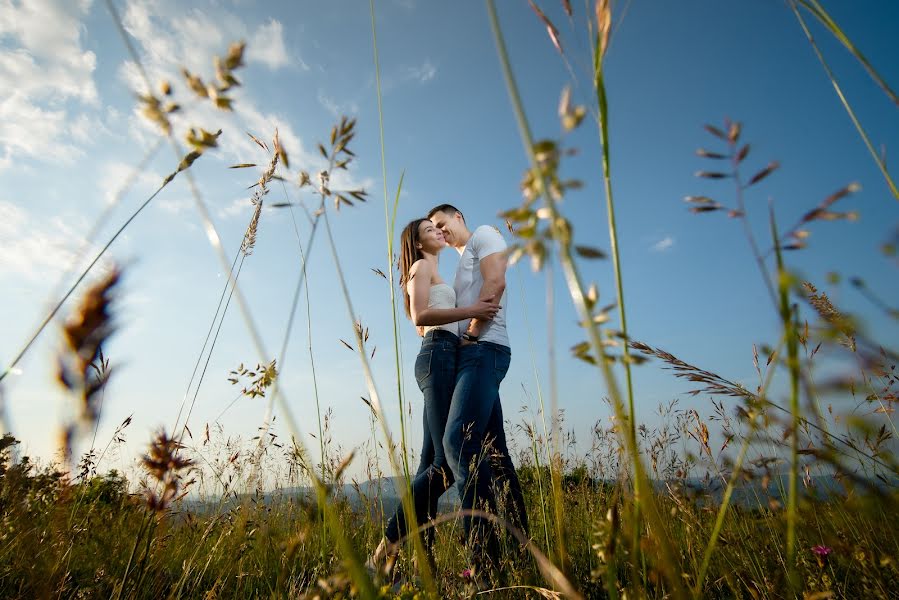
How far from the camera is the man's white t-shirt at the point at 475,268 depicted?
290 centimetres

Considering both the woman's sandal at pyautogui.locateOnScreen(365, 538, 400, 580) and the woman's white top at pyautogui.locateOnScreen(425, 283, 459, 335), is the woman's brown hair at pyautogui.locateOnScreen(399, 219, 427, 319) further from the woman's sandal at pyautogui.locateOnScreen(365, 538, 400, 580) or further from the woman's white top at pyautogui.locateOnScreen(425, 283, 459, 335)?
the woman's sandal at pyautogui.locateOnScreen(365, 538, 400, 580)

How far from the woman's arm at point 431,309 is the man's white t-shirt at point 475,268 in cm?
19

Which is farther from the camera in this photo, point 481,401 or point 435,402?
point 435,402

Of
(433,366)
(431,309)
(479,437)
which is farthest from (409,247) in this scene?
(479,437)

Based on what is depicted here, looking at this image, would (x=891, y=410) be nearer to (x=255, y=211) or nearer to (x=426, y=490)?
(x=255, y=211)

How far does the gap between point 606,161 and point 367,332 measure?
1.04 m

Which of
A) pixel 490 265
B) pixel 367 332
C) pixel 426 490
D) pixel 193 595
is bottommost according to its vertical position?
pixel 193 595

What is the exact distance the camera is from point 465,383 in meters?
2.55

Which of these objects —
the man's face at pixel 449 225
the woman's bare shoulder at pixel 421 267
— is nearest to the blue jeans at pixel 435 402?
the woman's bare shoulder at pixel 421 267

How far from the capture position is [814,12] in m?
0.78

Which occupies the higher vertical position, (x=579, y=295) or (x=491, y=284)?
(x=491, y=284)

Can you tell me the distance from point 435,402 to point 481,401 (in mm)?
282

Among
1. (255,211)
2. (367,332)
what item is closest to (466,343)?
(367,332)

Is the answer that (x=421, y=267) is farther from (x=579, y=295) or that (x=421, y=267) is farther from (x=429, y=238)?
(x=579, y=295)
